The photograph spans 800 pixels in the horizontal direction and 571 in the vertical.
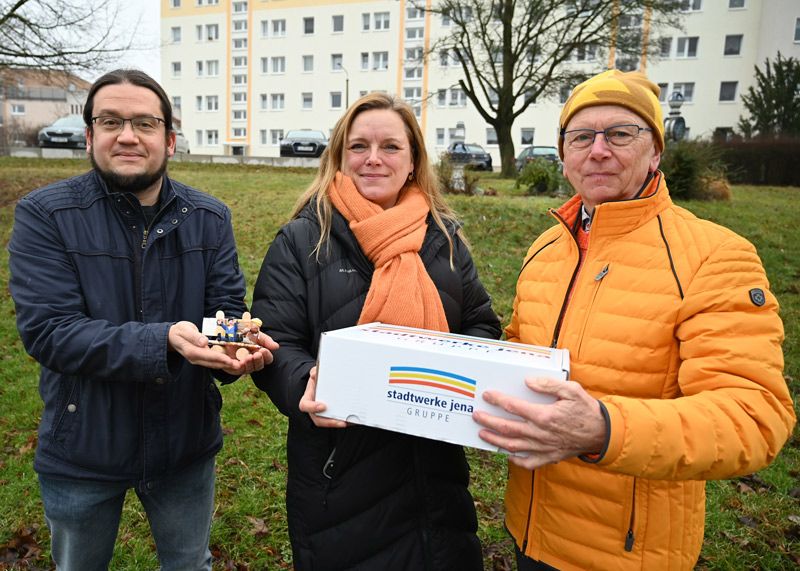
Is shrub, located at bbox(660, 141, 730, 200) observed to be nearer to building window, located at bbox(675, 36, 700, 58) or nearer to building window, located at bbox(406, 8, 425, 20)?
building window, located at bbox(675, 36, 700, 58)

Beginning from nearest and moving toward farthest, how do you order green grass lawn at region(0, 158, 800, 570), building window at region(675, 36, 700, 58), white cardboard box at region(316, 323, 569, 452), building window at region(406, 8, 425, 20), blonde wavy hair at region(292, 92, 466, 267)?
1. white cardboard box at region(316, 323, 569, 452)
2. blonde wavy hair at region(292, 92, 466, 267)
3. green grass lawn at region(0, 158, 800, 570)
4. building window at region(675, 36, 700, 58)
5. building window at region(406, 8, 425, 20)

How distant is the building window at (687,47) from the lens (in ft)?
125

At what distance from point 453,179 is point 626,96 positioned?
409 inches

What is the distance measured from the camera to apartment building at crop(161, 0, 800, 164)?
3741 centimetres

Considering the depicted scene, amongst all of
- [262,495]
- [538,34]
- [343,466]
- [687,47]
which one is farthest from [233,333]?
[687,47]

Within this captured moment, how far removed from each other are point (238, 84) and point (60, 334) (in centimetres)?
5130

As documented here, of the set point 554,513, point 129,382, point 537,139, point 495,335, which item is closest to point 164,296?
point 129,382

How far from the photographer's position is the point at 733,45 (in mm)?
37344

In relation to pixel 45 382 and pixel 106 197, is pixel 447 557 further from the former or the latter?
pixel 106 197

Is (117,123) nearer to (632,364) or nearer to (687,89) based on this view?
(632,364)

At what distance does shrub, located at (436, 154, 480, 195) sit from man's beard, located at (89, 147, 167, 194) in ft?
31.6

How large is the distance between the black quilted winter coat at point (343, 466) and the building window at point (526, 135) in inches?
1648

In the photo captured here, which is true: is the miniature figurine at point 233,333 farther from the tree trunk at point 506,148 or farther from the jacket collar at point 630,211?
the tree trunk at point 506,148

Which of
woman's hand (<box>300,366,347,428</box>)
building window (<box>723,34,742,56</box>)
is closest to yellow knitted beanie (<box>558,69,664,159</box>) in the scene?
woman's hand (<box>300,366,347,428</box>)
